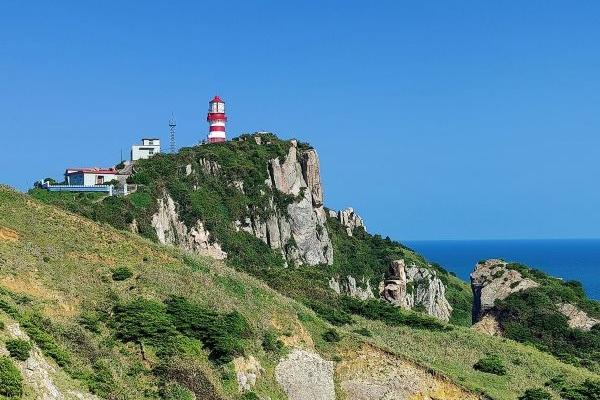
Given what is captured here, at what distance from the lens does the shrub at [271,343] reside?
54.2 metres

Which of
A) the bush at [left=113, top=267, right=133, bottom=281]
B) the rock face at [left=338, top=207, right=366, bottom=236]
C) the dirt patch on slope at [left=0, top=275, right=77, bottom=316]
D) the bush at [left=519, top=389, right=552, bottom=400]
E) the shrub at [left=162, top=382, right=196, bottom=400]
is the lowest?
the bush at [left=519, top=389, right=552, bottom=400]

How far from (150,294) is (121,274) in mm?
2658

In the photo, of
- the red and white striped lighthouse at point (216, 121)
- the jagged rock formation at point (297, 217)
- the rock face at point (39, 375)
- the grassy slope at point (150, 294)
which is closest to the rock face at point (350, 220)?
the jagged rock formation at point (297, 217)

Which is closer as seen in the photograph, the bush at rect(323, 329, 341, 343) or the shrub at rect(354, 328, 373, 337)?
the bush at rect(323, 329, 341, 343)

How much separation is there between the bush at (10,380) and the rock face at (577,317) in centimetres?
8017

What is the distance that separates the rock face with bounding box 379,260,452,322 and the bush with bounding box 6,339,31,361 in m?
97.8

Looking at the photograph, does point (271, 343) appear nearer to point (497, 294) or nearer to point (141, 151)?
point (497, 294)

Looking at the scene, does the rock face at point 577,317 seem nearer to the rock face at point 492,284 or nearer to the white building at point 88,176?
the rock face at point 492,284

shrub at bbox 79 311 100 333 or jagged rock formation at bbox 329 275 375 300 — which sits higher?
jagged rock formation at bbox 329 275 375 300

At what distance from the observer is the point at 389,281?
138m

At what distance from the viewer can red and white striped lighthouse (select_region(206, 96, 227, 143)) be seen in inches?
5305

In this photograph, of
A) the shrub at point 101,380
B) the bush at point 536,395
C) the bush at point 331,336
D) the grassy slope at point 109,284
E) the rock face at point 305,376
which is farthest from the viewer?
the bush at point 331,336

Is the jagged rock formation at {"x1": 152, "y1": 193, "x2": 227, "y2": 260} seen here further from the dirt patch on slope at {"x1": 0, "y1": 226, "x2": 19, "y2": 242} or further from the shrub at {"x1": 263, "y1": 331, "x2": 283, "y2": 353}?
the shrub at {"x1": 263, "y1": 331, "x2": 283, "y2": 353}

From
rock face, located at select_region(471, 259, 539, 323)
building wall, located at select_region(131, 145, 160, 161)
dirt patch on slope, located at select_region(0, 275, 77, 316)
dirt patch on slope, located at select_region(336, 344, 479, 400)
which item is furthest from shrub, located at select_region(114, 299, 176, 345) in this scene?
building wall, located at select_region(131, 145, 160, 161)
